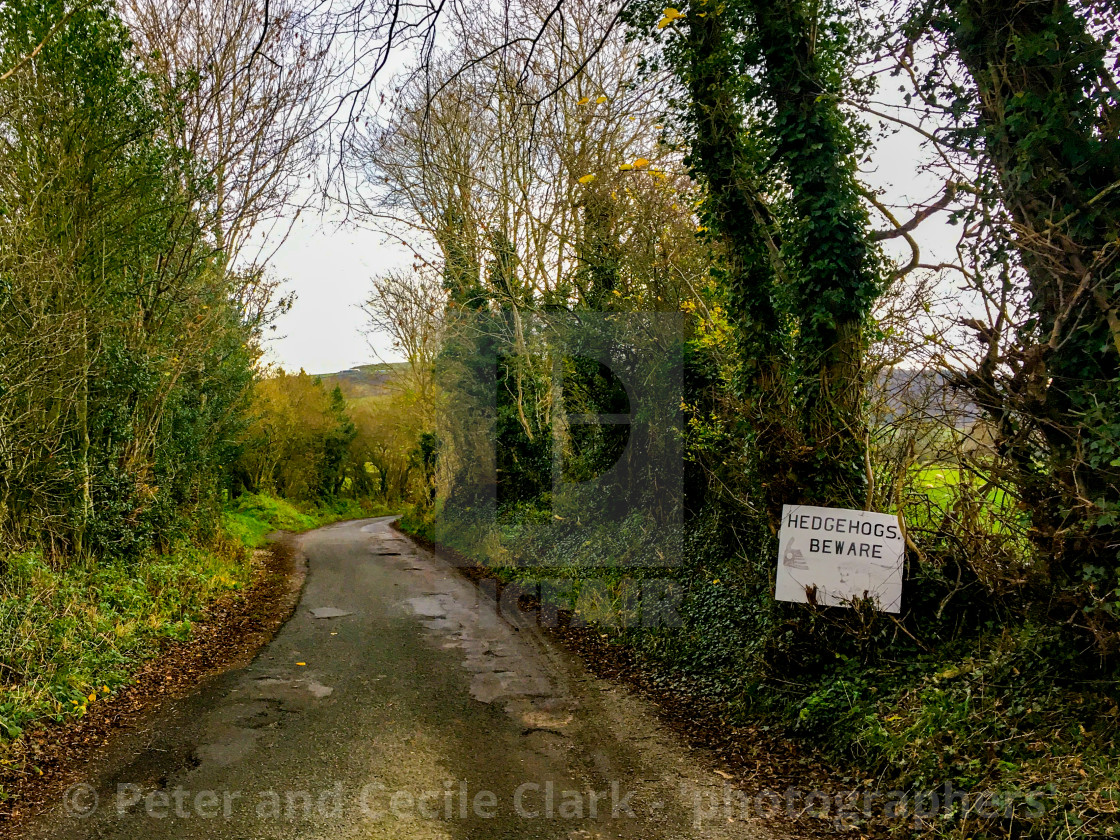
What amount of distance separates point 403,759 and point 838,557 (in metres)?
4.04

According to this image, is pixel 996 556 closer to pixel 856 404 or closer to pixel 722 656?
pixel 856 404

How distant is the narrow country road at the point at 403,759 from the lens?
15.0 feet

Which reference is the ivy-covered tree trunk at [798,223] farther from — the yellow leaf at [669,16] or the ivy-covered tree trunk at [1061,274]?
the ivy-covered tree trunk at [1061,274]

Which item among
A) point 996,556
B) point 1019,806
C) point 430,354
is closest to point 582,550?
point 996,556

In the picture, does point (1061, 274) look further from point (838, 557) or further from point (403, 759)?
point (403, 759)

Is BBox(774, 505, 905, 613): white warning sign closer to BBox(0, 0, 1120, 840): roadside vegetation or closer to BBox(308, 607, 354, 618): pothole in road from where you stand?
BBox(0, 0, 1120, 840): roadside vegetation

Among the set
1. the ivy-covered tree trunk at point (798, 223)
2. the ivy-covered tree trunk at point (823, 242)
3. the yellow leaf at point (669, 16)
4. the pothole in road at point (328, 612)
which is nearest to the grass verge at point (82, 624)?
the pothole in road at point (328, 612)

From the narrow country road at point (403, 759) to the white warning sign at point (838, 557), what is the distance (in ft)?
5.78

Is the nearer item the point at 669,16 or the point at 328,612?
the point at 669,16

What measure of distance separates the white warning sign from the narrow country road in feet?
5.78

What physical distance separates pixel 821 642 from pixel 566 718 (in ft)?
8.24

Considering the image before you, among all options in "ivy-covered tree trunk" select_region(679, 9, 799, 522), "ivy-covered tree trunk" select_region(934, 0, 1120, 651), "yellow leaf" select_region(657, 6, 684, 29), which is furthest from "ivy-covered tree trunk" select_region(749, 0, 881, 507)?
"ivy-covered tree trunk" select_region(934, 0, 1120, 651)

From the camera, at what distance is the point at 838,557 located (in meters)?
5.80

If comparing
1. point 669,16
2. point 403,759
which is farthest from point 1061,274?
point 403,759
